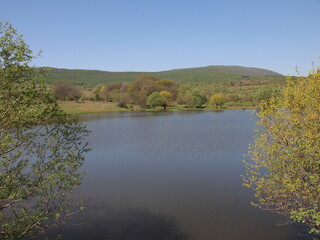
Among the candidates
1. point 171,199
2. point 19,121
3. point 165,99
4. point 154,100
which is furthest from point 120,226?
point 165,99

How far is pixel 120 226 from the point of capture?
14.0m

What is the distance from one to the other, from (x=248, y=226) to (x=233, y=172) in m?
8.34

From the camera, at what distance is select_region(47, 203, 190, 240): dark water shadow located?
42.7ft

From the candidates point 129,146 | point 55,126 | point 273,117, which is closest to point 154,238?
point 55,126

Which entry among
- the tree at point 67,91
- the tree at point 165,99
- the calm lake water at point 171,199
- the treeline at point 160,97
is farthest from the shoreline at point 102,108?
the calm lake water at point 171,199

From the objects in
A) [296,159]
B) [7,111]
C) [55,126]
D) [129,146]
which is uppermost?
[7,111]

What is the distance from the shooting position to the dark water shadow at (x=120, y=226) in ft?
42.7

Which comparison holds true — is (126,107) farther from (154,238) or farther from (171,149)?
(154,238)

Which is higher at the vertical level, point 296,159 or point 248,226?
point 296,159

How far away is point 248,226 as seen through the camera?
1340 centimetres

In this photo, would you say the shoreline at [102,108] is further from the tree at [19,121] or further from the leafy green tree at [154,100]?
the tree at [19,121]

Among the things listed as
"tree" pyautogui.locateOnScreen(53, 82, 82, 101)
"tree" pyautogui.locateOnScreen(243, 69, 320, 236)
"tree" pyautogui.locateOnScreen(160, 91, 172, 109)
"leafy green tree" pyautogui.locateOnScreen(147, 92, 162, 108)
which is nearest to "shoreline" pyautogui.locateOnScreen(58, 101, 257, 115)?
"leafy green tree" pyautogui.locateOnScreen(147, 92, 162, 108)

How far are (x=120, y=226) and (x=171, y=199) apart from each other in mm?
4298

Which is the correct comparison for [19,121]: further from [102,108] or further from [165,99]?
[165,99]
